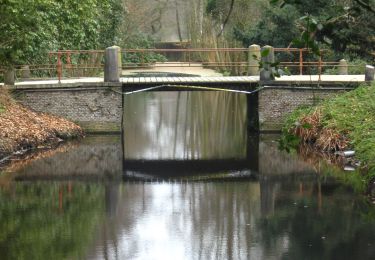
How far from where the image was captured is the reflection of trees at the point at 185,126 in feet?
65.5

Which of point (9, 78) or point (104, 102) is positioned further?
point (104, 102)

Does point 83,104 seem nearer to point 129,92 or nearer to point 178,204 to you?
point 129,92

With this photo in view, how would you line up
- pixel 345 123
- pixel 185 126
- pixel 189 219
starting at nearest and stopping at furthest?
pixel 189 219, pixel 345 123, pixel 185 126

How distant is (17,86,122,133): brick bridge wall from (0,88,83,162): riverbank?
0.28 meters

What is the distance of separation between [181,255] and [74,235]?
2.00 m

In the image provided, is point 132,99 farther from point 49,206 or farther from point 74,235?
point 74,235

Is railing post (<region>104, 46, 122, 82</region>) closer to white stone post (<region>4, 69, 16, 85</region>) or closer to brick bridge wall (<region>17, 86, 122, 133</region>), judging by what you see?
brick bridge wall (<region>17, 86, 122, 133</region>)

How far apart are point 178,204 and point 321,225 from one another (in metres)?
2.85

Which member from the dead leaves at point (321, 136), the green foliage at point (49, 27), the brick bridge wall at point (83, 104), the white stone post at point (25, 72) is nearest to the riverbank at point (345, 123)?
the dead leaves at point (321, 136)

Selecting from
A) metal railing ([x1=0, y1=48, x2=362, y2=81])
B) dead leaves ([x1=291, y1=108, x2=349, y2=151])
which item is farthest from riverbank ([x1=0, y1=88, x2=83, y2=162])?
dead leaves ([x1=291, y1=108, x2=349, y2=151])

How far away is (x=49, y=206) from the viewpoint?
13352mm

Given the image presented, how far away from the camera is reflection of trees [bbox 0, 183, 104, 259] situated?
1043 cm

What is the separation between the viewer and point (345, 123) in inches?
719

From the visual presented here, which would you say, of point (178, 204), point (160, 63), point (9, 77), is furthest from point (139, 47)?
point (178, 204)
